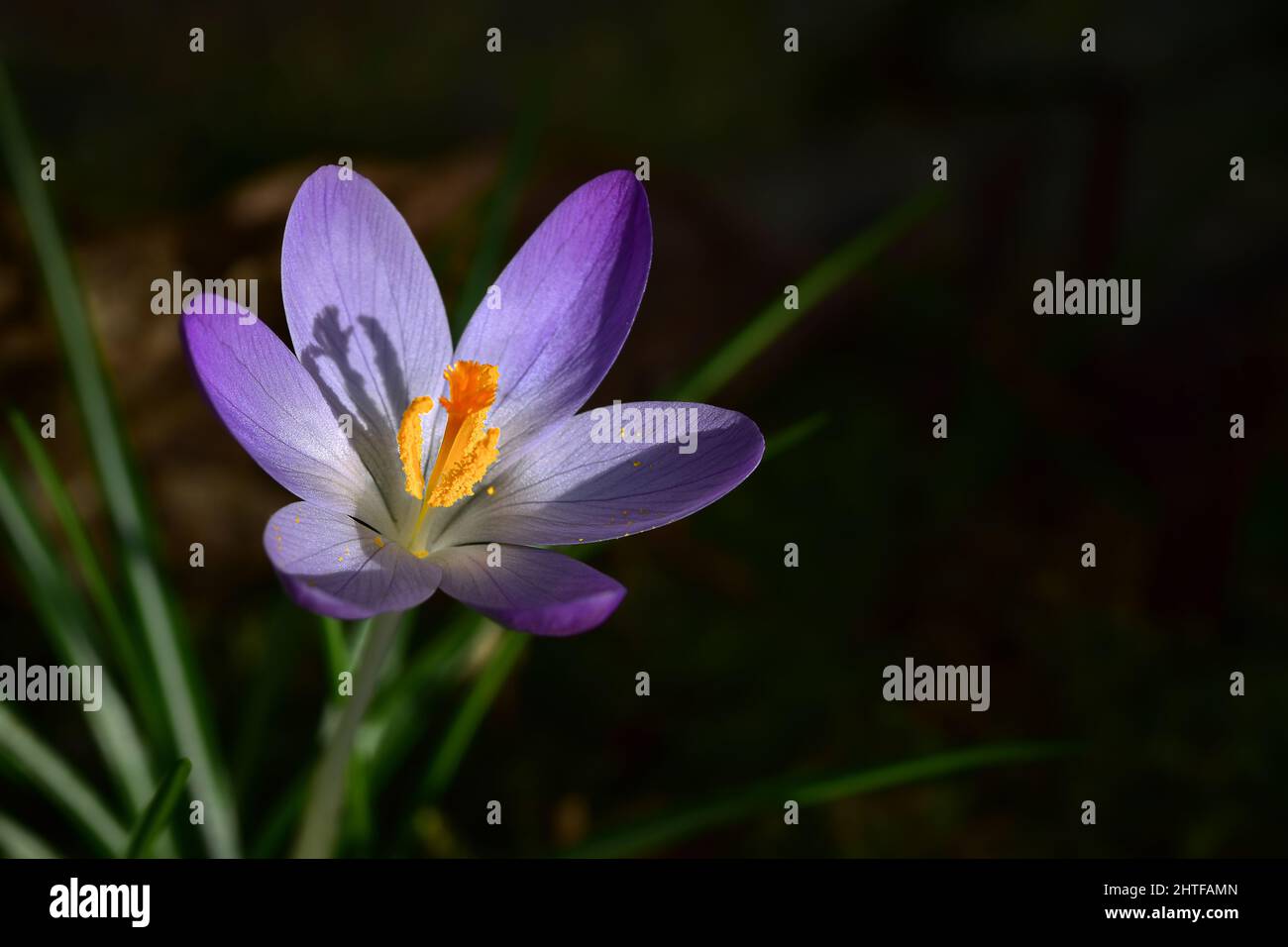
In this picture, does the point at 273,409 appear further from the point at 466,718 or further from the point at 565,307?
the point at 466,718

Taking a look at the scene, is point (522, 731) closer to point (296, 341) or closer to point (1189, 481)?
point (296, 341)

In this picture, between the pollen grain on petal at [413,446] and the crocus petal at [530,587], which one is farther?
the pollen grain on petal at [413,446]

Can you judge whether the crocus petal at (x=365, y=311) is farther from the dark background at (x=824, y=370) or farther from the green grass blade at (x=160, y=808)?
the dark background at (x=824, y=370)

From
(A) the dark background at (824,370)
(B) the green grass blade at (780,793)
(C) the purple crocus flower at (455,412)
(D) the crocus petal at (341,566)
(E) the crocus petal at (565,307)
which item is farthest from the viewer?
(A) the dark background at (824,370)

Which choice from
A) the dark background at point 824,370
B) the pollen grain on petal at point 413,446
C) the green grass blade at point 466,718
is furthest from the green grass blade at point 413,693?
the pollen grain on petal at point 413,446

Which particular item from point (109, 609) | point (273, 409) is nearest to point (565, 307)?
point (273, 409)
